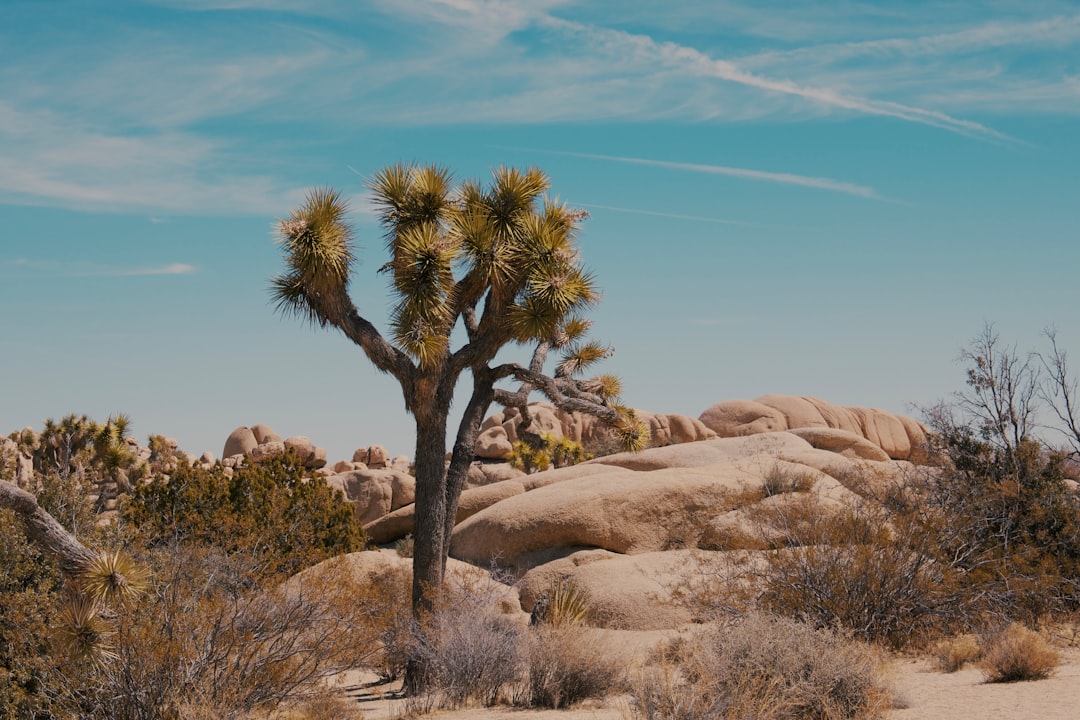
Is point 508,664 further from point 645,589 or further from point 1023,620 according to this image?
point 1023,620

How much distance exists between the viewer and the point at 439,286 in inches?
552

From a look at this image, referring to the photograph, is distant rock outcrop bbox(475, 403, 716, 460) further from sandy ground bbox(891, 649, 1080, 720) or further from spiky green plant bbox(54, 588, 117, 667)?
spiky green plant bbox(54, 588, 117, 667)

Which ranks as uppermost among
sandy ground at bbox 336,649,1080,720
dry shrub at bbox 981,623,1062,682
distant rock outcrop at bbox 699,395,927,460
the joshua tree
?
distant rock outcrop at bbox 699,395,927,460

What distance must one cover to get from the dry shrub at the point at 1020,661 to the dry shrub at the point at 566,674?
426 cm

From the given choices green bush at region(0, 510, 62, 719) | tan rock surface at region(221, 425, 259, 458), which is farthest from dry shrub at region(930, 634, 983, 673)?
tan rock surface at region(221, 425, 259, 458)

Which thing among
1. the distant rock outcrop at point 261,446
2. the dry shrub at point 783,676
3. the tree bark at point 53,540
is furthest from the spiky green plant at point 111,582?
the distant rock outcrop at point 261,446

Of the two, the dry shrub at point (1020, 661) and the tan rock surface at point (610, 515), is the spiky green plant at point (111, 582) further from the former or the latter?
the tan rock surface at point (610, 515)

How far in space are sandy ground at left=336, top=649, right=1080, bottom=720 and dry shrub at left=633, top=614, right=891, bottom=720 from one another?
1.24 feet

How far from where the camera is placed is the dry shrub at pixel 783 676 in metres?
8.36

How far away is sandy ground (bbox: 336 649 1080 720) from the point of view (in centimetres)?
916

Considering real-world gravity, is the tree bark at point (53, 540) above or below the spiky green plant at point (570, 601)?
above

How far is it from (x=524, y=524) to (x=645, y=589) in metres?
4.36

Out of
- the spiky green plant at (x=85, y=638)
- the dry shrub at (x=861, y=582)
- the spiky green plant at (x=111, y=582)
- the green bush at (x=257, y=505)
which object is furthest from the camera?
the green bush at (x=257, y=505)

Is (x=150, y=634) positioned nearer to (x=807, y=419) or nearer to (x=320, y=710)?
(x=320, y=710)
